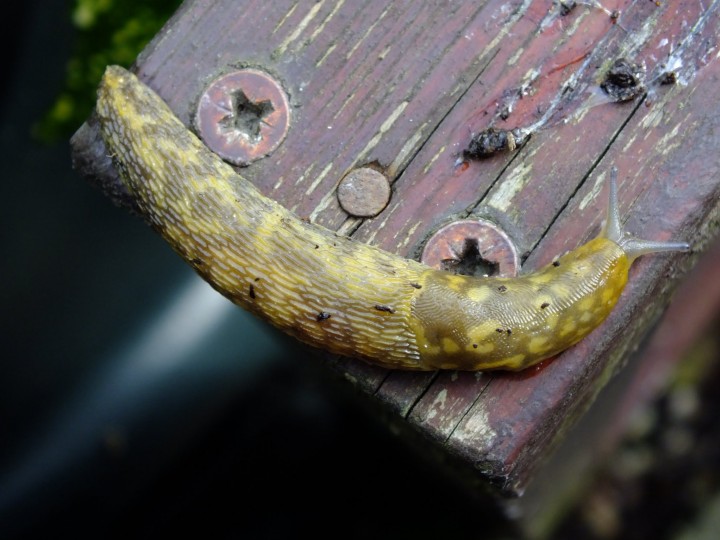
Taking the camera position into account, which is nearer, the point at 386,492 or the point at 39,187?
the point at 39,187

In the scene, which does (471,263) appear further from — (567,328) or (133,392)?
(133,392)

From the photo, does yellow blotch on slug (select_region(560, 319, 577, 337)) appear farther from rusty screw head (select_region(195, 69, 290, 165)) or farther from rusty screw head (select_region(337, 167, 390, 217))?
rusty screw head (select_region(195, 69, 290, 165))

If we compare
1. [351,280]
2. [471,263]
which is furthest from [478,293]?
[351,280]

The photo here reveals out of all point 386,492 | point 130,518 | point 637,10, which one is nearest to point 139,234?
point 130,518

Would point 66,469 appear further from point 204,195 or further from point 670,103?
point 670,103

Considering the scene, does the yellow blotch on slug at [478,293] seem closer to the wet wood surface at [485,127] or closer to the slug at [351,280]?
the slug at [351,280]

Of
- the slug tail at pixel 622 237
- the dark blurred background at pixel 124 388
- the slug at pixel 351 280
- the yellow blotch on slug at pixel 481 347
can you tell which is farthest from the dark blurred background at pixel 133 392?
the slug tail at pixel 622 237
